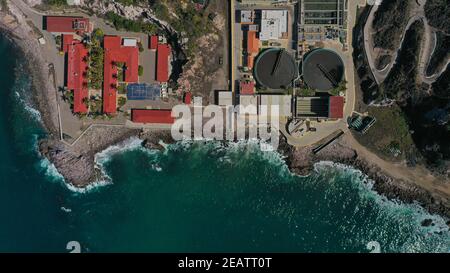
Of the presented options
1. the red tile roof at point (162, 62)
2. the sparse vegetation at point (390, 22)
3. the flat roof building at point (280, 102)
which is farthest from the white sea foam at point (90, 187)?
the sparse vegetation at point (390, 22)

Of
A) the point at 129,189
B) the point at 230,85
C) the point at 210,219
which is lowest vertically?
the point at 210,219

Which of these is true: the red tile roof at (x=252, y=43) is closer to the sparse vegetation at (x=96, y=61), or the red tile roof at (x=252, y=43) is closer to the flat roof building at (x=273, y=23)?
the flat roof building at (x=273, y=23)

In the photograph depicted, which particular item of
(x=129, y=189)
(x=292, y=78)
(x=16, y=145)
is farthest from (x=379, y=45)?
(x=16, y=145)

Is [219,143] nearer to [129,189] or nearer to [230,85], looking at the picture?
[230,85]

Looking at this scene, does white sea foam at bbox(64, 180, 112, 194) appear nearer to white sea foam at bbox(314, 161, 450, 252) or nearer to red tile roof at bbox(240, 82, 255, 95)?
red tile roof at bbox(240, 82, 255, 95)

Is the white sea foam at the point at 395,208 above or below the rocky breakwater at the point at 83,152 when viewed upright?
below

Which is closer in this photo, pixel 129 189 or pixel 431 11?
pixel 431 11

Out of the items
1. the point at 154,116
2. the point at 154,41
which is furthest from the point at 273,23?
the point at 154,116

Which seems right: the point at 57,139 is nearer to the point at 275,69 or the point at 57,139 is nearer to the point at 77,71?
the point at 77,71
